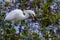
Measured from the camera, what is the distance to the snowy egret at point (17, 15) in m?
2.46

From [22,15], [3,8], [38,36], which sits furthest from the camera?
[3,8]

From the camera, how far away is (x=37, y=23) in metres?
2.45

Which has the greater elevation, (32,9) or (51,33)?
(32,9)

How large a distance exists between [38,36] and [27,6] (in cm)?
63

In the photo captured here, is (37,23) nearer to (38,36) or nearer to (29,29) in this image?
(29,29)

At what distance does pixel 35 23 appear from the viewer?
246cm

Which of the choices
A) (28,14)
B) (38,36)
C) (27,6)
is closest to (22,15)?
(28,14)

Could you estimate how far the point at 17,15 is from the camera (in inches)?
97.9

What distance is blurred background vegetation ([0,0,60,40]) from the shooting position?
2238 mm

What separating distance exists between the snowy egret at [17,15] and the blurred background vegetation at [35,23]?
0.04 meters

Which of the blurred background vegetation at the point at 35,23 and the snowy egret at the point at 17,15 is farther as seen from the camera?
the snowy egret at the point at 17,15

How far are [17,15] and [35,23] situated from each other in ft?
0.67

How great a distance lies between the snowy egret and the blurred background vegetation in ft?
0.15

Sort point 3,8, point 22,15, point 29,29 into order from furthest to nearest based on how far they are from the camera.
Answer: point 3,8
point 22,15
point 29,29
